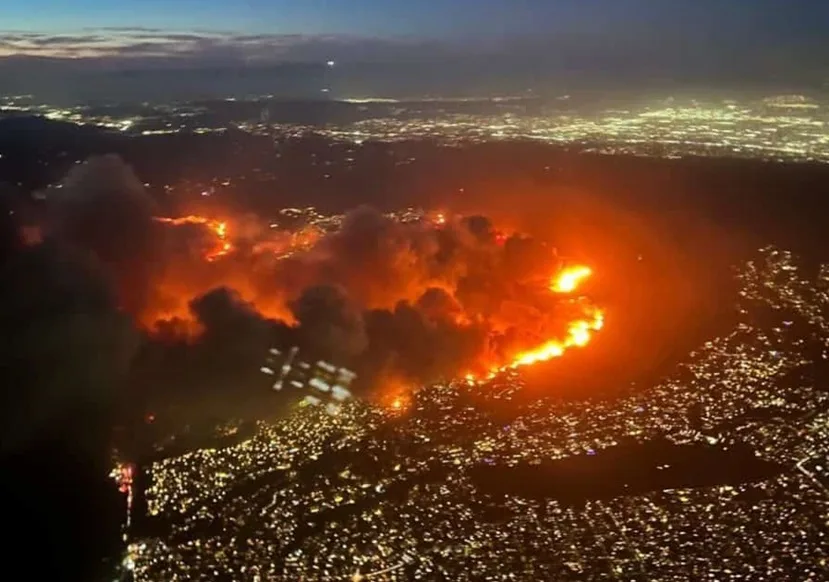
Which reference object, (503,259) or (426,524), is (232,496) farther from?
(503,259)

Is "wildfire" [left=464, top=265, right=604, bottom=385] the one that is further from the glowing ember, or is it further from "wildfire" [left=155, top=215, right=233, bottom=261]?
Result: "wildfire" [left=155, top=215, right=233, bottom=261]

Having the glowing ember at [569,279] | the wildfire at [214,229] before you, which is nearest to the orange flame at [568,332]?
the glowing ember at [569,279]

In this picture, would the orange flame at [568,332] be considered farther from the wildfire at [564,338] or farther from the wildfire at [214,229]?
the wildfire at [214,229]

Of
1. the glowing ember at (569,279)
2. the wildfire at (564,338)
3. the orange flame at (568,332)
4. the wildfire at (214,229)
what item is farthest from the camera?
the glowing ember at (569,279)

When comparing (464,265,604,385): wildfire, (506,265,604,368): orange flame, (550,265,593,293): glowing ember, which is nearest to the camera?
Result: (464,265,604,385): wildfire

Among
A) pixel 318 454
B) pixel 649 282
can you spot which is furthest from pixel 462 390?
pixel 649 282

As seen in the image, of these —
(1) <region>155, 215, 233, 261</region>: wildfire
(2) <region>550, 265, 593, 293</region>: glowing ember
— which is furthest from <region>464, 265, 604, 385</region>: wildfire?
(1) <region>155, 215, 233, 261</region>: wildfire
